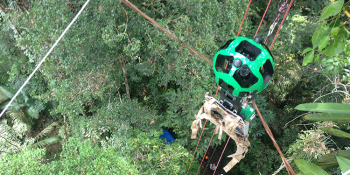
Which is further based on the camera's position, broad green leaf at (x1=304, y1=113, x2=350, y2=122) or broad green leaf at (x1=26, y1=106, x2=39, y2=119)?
broad green leaf at (x1=26, y1=106, x2=39, y2=119)

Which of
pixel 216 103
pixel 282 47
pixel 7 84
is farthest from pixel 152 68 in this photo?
pixel 7 84

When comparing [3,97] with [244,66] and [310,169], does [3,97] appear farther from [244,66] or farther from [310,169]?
[310,169]

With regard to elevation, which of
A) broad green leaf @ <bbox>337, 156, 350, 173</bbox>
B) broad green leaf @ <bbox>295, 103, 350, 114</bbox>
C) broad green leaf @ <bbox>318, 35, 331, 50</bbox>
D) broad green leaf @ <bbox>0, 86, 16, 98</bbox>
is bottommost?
broad green leaf @ <bbox>0, 86, 16, 98</bbox>

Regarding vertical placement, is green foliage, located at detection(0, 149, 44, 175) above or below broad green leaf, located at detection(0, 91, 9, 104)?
above

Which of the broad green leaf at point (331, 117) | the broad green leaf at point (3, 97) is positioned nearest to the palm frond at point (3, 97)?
the broad green leaf at point (3, 97)

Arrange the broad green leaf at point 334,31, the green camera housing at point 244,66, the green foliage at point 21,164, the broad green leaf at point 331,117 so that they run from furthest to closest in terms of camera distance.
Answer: the green foliage at point 21,164 < the broad green leaf at point 331,117 < the green camera housing at point 244,66 < the broad green leaf at point 334,31

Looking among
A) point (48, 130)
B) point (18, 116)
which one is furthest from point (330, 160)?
point (18, 116)

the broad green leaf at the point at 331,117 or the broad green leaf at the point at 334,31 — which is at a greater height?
the broad green leaf at the point at 334,31

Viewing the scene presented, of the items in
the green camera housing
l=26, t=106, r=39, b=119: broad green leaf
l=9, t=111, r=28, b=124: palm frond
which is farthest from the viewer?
l=26, t=106, r=39, b=119: broad green leaf

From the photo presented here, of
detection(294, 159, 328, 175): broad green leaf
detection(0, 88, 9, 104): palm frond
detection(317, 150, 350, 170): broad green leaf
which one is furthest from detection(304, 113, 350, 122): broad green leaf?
detection(0, 88, 9, 104): palm frond

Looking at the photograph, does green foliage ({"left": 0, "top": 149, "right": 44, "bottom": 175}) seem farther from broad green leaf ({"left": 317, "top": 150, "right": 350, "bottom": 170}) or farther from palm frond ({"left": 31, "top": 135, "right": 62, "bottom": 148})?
palm frond ({"left": 31, "top": 135, "right": 62, "bottom": 148})

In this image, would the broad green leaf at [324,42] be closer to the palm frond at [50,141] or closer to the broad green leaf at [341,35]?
the broad green leaf at [341,35]
